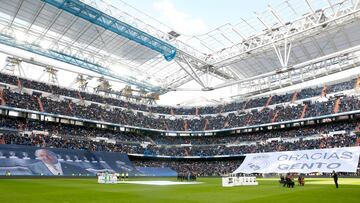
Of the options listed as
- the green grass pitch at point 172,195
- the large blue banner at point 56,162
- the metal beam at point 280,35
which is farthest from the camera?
the large blue banner at point 56,162

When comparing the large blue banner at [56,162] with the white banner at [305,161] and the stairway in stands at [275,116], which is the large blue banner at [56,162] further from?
the stairway in stands at [275,116]

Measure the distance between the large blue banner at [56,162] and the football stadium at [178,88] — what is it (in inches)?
8.4

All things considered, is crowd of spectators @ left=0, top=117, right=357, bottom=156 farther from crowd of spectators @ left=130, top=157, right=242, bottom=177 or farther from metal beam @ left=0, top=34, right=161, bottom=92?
metal beam @ left=0, top=34, right=161, bottom=92

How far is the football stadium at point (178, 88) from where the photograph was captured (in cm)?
4459

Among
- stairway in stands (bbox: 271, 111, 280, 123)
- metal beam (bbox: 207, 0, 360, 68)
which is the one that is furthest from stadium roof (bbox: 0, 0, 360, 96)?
stairway in stands (bbox: 271, 111, 280, 123)

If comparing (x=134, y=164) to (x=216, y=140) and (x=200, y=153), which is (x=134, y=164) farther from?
(x=216, y=140)

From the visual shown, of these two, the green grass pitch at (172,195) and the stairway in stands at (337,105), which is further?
the stairway in stands at (337,105)

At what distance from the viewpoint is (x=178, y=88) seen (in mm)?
71875

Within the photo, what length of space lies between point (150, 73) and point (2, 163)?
108 ft

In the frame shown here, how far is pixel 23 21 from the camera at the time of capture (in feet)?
153

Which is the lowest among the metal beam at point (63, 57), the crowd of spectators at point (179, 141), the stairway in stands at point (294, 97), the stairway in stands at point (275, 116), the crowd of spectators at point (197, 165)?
the crowd of spectators at point (197, 165)

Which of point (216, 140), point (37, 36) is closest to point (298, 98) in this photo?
point (216, 140)

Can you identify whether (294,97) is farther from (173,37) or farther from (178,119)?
(173,37)

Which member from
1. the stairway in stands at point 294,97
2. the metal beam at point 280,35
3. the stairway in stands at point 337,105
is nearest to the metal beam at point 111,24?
the metal beam at point 280,35
